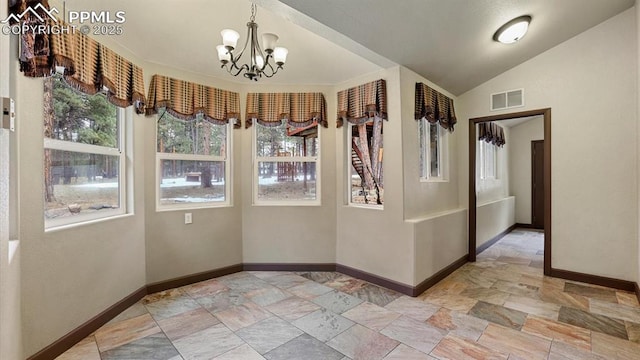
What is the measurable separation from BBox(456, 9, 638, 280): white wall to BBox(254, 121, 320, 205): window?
112 inches

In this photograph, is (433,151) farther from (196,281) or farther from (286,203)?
(196,281)

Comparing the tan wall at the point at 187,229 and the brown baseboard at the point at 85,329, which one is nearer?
the brown baseboard at the point at 85,329

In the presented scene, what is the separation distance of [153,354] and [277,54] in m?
2.47

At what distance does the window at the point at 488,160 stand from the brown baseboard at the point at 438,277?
194cm

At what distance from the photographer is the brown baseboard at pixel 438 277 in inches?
118

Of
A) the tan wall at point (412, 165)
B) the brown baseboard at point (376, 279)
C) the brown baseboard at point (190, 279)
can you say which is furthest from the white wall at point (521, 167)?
the brown baseboard at point (190, 279)

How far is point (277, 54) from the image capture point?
2400mm

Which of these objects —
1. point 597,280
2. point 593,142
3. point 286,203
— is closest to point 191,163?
point 286,203

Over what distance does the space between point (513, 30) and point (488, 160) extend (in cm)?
324

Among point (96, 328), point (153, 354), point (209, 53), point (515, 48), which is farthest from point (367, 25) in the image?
point (96, 328)

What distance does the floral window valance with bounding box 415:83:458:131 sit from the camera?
128 inches

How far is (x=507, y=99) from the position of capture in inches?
148

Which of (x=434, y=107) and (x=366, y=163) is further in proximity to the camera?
(x=366, y=163)

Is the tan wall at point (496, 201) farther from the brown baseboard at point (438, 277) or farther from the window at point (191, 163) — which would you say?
the window at point (191, 163)
